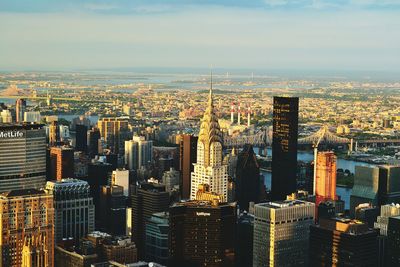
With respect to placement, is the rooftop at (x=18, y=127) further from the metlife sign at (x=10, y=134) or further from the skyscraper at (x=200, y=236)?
the skyscraper at (x=200, y=236)

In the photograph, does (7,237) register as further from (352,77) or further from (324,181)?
(352,77)

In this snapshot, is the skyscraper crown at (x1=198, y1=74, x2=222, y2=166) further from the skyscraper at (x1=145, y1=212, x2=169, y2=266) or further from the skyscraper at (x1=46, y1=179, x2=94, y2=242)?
the skyscraper at (x1=46, y1=179, x2=94, y2=242)

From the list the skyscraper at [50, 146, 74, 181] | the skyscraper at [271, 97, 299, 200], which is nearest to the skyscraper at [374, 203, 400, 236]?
the skyscraper at [271, 97, 299, 200]

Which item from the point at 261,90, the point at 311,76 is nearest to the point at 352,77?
the point at 311,76

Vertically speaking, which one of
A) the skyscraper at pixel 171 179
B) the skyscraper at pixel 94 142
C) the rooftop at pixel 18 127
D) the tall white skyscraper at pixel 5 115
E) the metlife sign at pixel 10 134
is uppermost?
the rooftop at pixel 18 127

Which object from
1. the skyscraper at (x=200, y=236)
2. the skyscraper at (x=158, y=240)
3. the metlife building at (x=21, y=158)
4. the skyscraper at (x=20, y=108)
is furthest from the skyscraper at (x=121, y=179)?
the skyscraper at (x=200, y=236)

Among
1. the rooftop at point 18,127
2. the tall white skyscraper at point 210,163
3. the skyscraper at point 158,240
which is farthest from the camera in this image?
the tall white skyscraper at point 210,163
